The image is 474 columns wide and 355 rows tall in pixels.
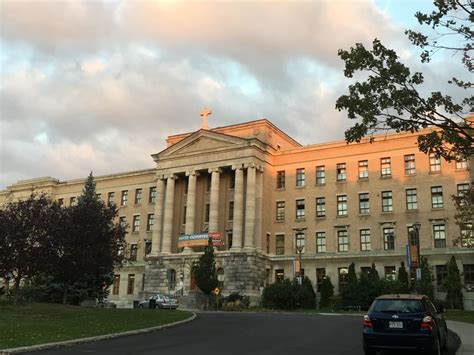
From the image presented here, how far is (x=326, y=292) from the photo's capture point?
2062 inches

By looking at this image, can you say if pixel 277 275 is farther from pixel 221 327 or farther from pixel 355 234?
pixel 221 327

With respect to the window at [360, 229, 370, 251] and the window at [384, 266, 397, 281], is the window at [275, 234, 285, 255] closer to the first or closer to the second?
the window at [360, 229, 370, 251]

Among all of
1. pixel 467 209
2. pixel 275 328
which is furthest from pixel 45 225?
pixel 467 209

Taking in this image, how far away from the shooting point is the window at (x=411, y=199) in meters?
52.5

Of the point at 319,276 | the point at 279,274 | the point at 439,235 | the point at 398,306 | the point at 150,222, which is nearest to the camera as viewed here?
the point at 398,306

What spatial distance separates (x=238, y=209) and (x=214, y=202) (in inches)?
129

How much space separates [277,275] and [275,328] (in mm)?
36713

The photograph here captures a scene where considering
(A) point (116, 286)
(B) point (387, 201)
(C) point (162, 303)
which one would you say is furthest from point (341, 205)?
(A) point (116, 286)

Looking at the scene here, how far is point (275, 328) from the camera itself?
869 inches

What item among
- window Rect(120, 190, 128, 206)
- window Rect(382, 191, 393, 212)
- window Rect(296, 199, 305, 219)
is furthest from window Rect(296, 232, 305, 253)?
window Rect(120, 190, 128, 206)

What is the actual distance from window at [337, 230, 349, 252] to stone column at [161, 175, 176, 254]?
19.7 m

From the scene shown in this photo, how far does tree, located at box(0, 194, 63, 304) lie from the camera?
2755 centimetres

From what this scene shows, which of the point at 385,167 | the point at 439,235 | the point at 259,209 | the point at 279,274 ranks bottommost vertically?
the point at 279,274

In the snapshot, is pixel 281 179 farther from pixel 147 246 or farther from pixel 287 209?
pixel 147 246
